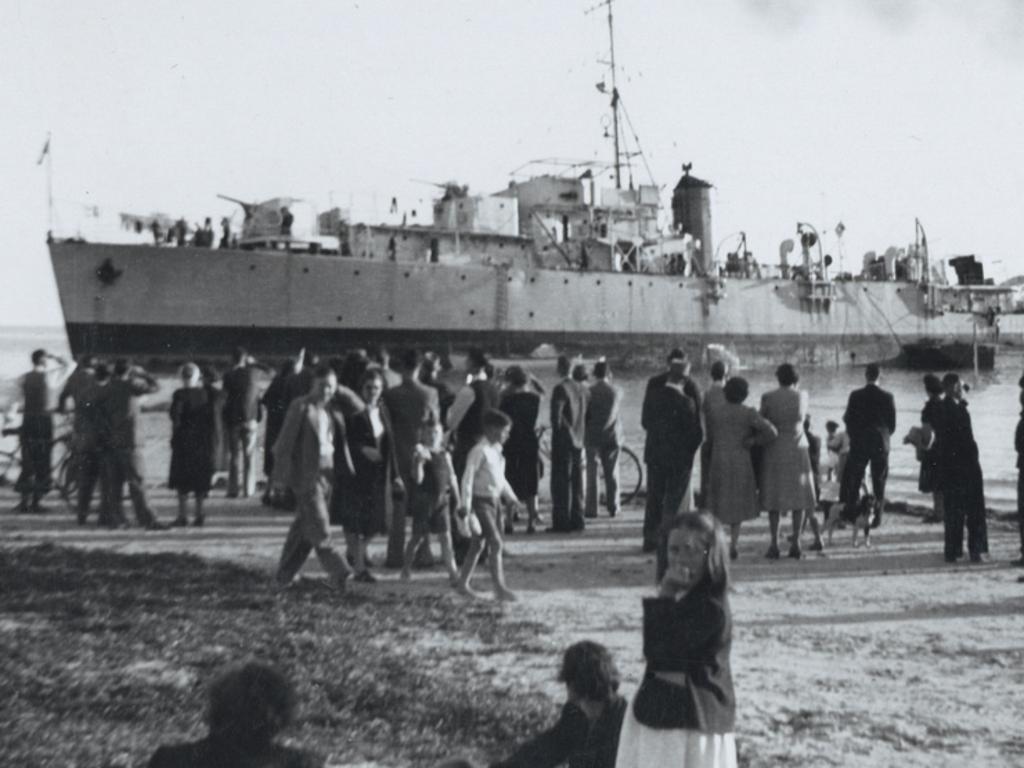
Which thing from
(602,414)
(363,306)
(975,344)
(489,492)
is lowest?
(489,492)

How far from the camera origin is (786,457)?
332 inches

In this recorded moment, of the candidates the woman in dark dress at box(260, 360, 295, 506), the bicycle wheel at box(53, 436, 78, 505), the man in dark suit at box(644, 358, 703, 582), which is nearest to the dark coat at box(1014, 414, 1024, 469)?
the man in dark suit at box(644, 358, 703, 582)

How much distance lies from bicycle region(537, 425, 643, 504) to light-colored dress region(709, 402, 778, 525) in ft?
7.48

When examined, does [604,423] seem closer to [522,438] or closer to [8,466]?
[522,438]

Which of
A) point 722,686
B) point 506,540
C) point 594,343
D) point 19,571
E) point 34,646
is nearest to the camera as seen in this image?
point 722,686

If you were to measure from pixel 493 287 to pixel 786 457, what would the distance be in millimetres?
35273

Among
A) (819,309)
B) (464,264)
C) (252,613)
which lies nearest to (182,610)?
(252,613)

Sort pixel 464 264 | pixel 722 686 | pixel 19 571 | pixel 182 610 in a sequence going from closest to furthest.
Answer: pixel 722 686 → pixel 182 610 → pixel 19 571 → pixel 464 264

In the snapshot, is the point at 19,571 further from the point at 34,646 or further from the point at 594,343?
the point at 594,343

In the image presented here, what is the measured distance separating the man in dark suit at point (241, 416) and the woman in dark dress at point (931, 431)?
641cm

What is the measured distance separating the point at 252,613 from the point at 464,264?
37.2 metres

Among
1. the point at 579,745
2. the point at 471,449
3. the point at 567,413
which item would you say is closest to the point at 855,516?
the point at 567,413

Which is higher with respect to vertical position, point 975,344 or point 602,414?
point 975,344

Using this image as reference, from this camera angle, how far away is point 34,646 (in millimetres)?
5074
